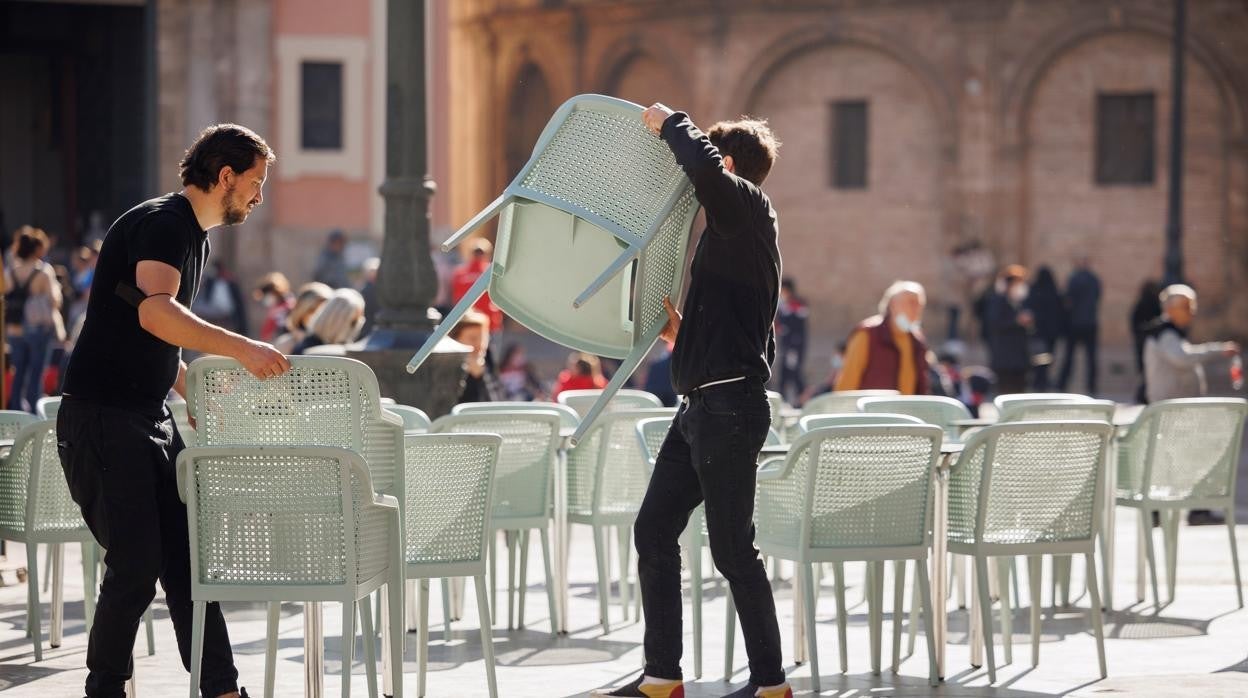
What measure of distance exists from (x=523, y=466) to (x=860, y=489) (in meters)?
1.68

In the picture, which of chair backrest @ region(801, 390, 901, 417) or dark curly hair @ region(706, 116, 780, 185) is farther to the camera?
chair backrest @ region(801, 390, 901, 417)

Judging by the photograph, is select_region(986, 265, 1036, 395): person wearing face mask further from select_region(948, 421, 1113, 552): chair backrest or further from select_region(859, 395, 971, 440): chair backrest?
select_region(948, 421, 1113, 552): chair backrest

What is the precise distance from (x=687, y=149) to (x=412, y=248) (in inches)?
209

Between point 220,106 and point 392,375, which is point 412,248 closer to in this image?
point 392,375

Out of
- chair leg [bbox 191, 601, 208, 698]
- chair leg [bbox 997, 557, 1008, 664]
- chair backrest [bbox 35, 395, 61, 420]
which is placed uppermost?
chair backrest [bbox 35, 395, 61, 420]

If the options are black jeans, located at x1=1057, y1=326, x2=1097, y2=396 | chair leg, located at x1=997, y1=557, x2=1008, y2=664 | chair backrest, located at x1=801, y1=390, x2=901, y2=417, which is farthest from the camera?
black jeans, located at x1=1057, y1=326, x2=1097, y2=396

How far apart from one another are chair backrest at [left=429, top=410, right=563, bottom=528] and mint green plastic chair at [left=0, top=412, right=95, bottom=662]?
1.45 metres

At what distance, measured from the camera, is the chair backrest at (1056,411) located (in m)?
A: 8.80

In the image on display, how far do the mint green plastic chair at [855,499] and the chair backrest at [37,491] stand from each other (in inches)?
99.7

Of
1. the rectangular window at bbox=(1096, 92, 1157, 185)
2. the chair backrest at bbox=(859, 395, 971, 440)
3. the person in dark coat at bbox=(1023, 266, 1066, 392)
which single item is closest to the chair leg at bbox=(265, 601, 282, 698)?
the chair backrest at bbox=(859, 395, 971, 440)

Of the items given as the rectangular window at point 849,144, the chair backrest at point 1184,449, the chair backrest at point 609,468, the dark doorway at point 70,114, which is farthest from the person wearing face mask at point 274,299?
the rectangular window at point 849,144

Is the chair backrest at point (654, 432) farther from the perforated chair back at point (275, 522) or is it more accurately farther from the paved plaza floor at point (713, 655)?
the perforated chair back at point (275, 522)

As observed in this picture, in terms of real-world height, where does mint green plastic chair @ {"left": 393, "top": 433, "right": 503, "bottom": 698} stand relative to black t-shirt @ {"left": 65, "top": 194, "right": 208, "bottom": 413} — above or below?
below

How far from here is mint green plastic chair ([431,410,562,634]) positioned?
26.2 feet
